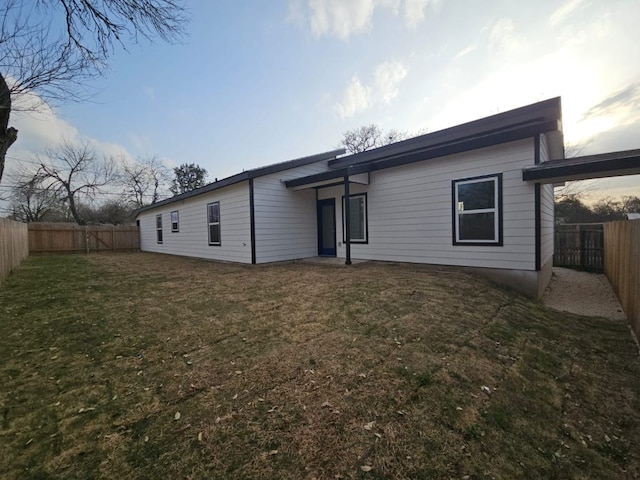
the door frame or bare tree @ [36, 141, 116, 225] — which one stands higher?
bare tree @ [36, 141, 116, 225]

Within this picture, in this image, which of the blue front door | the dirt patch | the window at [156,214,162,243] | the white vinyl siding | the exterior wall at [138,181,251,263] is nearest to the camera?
the dirt patch

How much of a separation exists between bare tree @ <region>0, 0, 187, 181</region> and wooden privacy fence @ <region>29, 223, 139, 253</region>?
13.8 meters

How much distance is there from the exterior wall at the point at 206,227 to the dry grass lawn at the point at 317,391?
4.96m

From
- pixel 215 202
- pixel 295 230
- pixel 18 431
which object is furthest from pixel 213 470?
pixel 215 202

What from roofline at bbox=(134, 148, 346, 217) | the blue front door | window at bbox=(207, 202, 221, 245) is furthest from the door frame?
window at bbox=(207, 202, 221, 245)

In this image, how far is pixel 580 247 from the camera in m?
10.0

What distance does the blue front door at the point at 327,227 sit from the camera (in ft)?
33.4

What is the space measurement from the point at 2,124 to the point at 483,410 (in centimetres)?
858

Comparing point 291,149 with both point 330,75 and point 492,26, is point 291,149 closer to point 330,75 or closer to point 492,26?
point 330,75

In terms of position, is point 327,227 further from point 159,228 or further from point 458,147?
point 159,228

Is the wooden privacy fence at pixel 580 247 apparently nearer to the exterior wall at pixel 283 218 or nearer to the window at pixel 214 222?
the exterior wall at pixel 283 218

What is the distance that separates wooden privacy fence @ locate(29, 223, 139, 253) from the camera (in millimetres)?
16672

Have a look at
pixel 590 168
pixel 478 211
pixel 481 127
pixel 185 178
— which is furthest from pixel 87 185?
pixel 590 168

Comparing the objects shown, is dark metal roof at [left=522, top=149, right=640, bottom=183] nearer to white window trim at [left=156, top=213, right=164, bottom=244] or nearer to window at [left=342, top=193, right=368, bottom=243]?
window at [left=342, top=193, right=368, bottom=243]
